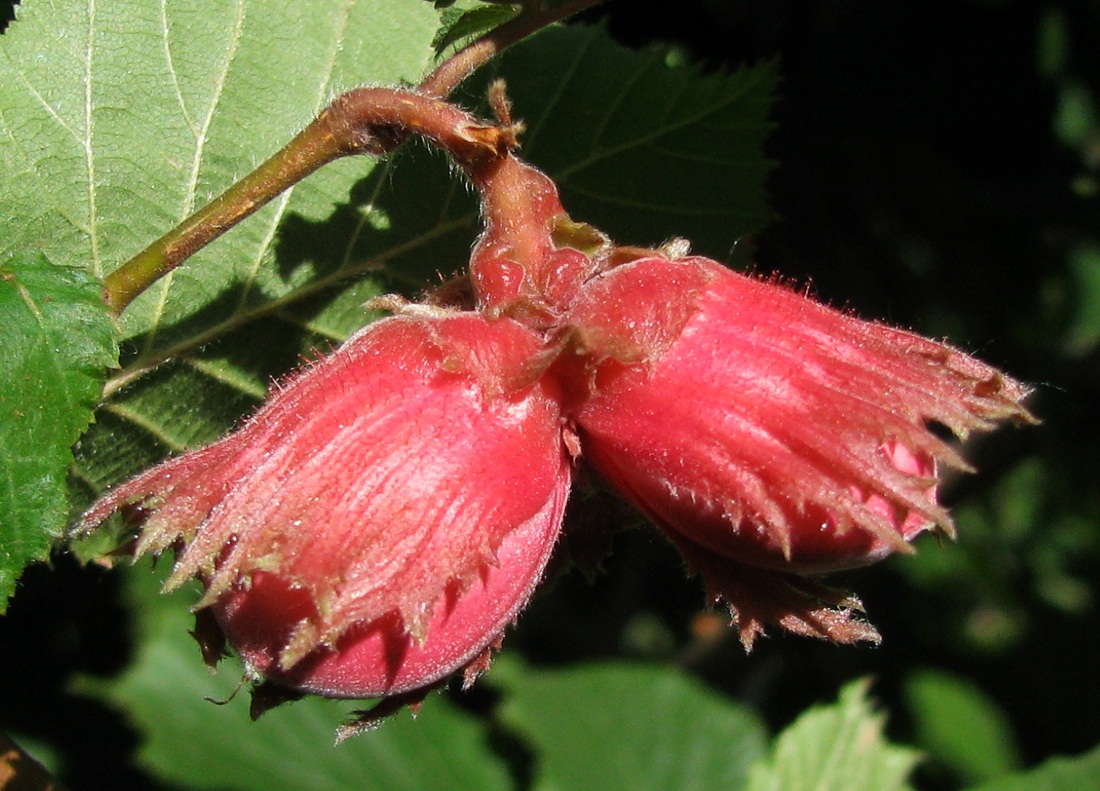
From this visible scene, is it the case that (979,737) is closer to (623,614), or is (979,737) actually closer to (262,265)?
(623,614)

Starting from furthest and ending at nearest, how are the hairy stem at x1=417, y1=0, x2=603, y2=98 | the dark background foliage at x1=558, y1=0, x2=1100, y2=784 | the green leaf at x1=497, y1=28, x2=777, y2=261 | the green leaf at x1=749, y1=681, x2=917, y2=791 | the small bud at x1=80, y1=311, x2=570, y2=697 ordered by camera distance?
the green leaf at x1=749, y1=681, x2=917, y2=791 < the dark background foliage at x1=558, y1=0, x2=1100, y2=784 < the green leaf at x1=497, y1=28, x2=777, y2=261 < the hairy stem at x1=417, y1=0, x2=603, y2=98 < the small bud at x1=80, y1=311, x2=570, y2=697

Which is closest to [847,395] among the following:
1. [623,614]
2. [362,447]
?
[362,447]

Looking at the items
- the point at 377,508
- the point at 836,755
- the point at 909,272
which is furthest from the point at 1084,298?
the point at 377,508

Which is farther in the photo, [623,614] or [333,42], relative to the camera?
[623,614]

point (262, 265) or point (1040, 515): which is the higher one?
point (262, 265)

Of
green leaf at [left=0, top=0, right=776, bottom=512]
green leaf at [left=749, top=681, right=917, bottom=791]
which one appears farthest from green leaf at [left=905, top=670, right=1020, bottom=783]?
green leaf at [left=0, top=0, right=776, bottom=512]

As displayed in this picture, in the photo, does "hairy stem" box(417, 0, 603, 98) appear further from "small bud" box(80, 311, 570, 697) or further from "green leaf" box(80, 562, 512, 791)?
"green leaf" box(80, 562, 512, 791)

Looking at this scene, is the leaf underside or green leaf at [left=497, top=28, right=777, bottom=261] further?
green leaf at [left=497, top=28, right=777, bottom=261]
